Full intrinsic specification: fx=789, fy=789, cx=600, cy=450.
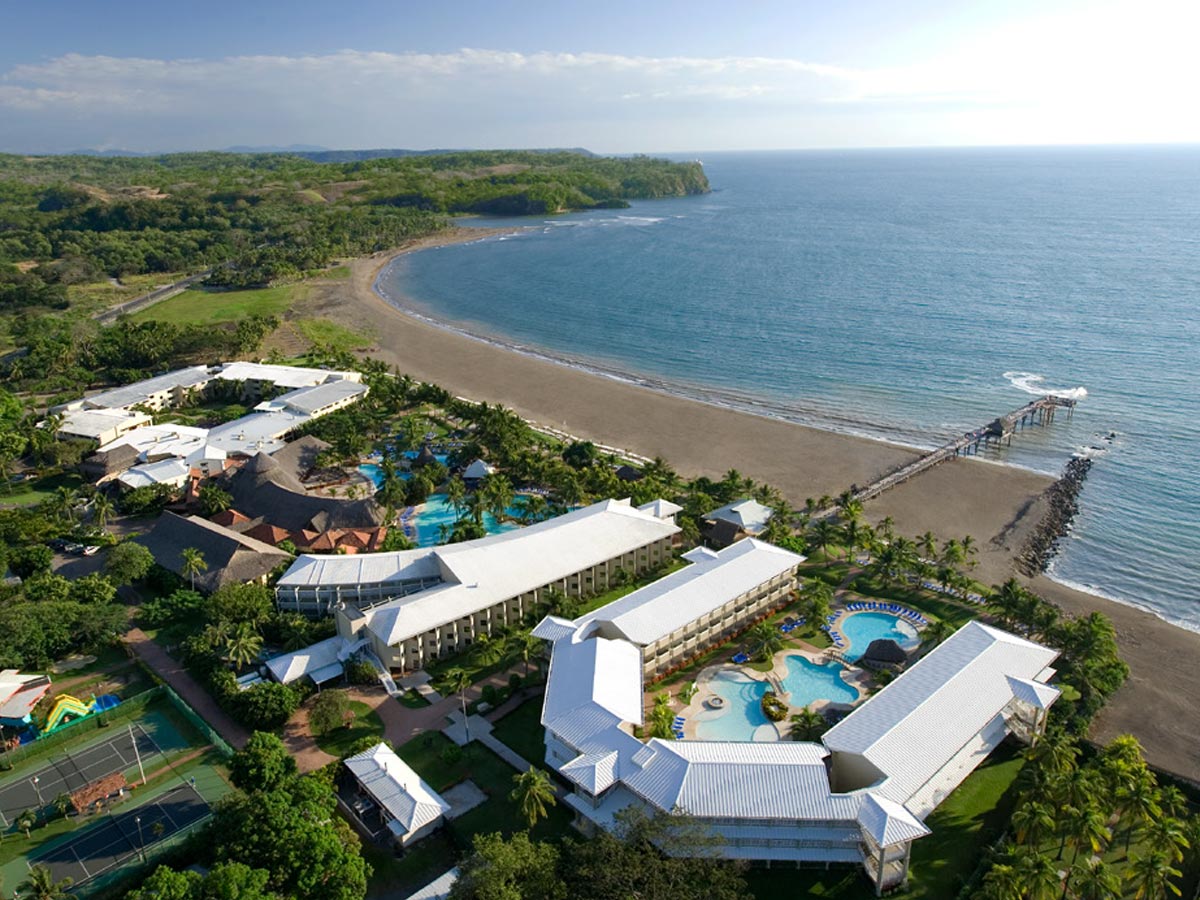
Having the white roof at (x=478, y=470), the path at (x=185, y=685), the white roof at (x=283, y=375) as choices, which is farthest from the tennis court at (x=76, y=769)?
the white roof at (x=283, y=375)

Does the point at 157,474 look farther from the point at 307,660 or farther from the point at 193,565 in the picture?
the point at 307,660

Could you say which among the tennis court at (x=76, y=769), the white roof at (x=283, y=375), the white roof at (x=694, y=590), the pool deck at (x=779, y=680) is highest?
the white roof at (x=283, y=375)

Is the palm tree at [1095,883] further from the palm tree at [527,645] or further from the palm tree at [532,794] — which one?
the palm tree at [527,645]

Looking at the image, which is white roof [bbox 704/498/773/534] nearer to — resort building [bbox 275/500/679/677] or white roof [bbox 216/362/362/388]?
resort building [bbox 275/500/679/677]

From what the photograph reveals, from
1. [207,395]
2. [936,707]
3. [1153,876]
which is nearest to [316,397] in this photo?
[207,395]

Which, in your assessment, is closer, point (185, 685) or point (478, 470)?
point (185, 685)

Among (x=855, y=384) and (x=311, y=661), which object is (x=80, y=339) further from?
(x=855, y=384)
